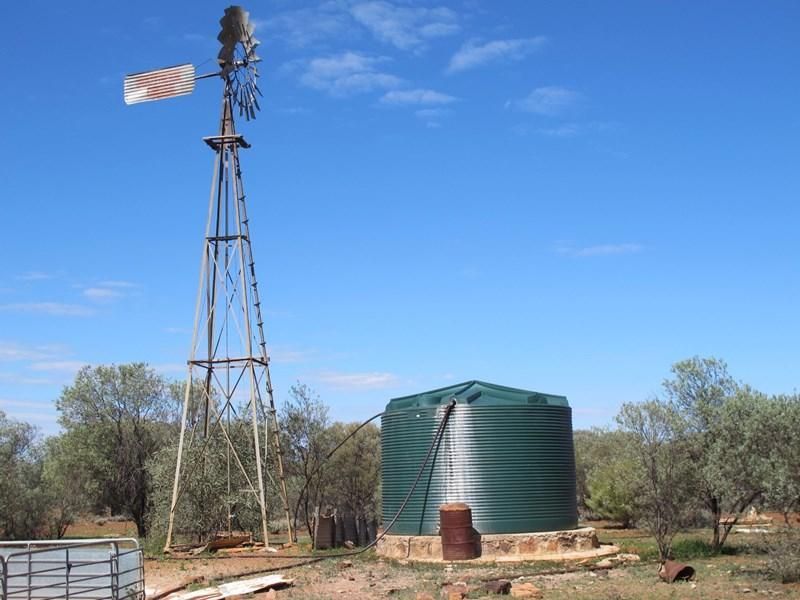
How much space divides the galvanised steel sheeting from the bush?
7746mm

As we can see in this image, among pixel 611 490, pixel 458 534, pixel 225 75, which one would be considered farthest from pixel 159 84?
pixel 611 490

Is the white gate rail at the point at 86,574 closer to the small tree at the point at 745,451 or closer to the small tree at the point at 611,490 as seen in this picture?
the small tree at the point at 745,451

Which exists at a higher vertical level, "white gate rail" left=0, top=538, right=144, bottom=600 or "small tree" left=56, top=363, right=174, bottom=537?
"small tree" left=56, top=363, right=174, bottom=537

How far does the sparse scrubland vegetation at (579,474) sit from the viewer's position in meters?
19.5

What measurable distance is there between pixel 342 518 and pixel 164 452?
8.84 m

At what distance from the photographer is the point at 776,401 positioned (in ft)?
65.9

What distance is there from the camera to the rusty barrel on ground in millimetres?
24109

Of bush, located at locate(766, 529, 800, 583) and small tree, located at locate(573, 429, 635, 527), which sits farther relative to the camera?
small tree, located at locate(573, 429, 635, 527)

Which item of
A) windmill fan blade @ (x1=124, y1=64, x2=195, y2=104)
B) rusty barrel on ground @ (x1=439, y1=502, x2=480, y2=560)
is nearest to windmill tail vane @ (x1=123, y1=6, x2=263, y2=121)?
windmill fan blade @ (x1=124, y1=64, x2=195, y2=104)

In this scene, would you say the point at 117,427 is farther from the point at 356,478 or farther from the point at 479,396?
the point at 479,396

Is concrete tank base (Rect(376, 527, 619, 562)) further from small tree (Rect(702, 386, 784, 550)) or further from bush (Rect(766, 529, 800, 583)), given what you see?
bush (Rect(766, 529, 800, 583))

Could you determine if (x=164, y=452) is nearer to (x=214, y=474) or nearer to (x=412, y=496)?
Result: (x=214, y=474)

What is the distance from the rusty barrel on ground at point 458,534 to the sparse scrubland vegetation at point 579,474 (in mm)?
1360

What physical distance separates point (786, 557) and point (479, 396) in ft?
35.4
